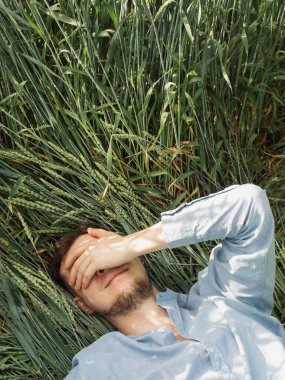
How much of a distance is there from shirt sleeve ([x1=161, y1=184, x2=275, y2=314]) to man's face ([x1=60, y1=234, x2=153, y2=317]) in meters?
0.26

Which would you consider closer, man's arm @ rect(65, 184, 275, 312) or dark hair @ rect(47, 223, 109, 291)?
man's arm @ rect(65, 184, 275, 312)

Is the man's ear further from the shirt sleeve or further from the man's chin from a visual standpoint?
the shirt sleeve

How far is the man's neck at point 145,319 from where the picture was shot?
8.16ft

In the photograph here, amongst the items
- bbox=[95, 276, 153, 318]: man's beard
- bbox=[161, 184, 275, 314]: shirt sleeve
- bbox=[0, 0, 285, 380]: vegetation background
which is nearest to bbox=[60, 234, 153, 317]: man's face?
bbox=[95, 276, 153, 318]: man's beard

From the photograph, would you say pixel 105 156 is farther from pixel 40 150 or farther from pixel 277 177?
pixel 277 177

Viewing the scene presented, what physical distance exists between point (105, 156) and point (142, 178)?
21 cm

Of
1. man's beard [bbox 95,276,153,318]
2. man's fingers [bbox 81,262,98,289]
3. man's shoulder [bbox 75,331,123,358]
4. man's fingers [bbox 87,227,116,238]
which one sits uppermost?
man's fingers [bbox 87,227,116,238]

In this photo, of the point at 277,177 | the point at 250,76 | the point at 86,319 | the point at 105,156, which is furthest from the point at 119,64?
the point at 86,319

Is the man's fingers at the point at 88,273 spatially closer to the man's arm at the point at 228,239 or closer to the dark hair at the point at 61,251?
the man's arm at the point at 228,239

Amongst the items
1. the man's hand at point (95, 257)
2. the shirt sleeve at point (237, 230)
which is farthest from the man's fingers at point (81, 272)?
the shirt sleeve at point (237, 230)

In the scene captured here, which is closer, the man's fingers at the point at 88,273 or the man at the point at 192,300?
the man at the point at 192,300

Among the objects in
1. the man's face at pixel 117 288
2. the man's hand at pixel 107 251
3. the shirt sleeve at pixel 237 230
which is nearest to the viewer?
the shirt sleeve at pixel 237 230

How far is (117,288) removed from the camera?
2475 mm

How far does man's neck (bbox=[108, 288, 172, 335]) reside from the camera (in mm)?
2486
